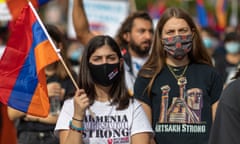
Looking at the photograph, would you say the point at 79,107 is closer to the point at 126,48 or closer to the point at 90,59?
the point at 90,59

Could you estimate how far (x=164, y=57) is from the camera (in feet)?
20.6

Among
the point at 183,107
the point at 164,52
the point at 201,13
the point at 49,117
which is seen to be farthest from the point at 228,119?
the point at 201,13

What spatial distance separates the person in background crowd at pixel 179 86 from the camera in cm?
591

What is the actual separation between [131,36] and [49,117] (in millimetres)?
1768

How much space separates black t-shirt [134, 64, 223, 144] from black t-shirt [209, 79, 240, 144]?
2.00 m

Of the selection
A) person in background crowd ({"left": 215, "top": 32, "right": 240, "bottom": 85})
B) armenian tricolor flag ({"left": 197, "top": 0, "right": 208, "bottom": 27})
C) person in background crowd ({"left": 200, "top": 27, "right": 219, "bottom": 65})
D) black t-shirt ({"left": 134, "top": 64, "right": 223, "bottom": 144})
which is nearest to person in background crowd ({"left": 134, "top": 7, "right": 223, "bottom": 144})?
black t-shirt ({"left": 134, "top": 64, "right": 223, "bottom": 144})

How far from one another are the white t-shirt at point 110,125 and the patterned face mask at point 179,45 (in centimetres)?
91

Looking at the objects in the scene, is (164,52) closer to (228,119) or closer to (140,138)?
(140,138)

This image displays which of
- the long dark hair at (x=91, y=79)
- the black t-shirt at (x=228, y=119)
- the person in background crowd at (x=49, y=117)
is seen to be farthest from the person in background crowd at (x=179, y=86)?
the black t-shirt at (x=228, y=119)

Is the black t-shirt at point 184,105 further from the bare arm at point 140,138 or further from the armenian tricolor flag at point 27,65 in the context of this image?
the armenian tricolor flag at point 27,65

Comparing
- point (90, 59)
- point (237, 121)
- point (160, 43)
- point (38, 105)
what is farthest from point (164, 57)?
point (237, 121)

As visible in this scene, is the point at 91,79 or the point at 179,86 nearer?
the point at 91,79

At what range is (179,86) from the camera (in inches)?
237

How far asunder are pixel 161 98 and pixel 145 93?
0.15 meters
